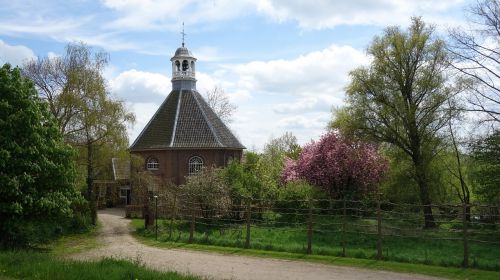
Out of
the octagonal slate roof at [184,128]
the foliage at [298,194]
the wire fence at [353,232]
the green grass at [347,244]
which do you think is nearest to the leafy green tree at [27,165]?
the wire fence at [353,232]

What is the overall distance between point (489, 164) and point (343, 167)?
10.3 m

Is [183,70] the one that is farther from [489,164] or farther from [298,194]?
[489,164]

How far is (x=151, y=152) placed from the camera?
4241 centimetres

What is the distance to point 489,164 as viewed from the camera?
81.7 feet

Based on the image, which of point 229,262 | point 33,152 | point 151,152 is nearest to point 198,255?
point 229,262

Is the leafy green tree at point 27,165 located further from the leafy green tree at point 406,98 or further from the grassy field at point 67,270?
the leafy green tree at point 406,98

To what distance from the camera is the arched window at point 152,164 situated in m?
42.2

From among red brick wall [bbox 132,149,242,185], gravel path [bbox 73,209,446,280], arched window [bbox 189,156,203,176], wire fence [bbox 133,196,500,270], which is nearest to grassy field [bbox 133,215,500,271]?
wire fence [bbox 133,196,500,270]

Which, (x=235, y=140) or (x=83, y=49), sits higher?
(x=83, y=49)

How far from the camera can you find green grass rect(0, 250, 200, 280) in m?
12.2

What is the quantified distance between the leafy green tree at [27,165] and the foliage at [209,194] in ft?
28.3

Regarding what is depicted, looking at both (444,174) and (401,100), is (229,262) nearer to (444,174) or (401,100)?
(401,100)

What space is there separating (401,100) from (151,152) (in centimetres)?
2082

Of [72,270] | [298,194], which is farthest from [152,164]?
[72,270]
